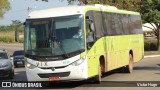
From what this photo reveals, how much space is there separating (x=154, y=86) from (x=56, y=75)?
3.56m

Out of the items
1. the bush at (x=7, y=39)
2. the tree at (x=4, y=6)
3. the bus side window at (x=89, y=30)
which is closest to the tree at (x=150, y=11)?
the bus side window at (x=89, y=30)

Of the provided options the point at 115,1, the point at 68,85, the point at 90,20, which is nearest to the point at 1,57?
the point at 68,85

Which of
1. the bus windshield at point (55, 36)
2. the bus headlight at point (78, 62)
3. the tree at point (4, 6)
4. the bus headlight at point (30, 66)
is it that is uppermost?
the tree at point (4, 6)

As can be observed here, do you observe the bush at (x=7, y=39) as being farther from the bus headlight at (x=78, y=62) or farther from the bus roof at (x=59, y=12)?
the bus headlight at (x=78, y=62)

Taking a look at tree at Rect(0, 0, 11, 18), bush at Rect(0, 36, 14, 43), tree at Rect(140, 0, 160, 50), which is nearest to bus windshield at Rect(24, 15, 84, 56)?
tree at Rect(140, 0, 160, 50)

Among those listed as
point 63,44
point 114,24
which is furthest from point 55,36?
point 114,24

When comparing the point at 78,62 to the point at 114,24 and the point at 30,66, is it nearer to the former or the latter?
the point at 30,66

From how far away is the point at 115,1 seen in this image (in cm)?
4750

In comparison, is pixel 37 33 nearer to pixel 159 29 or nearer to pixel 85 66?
pixel 85 66

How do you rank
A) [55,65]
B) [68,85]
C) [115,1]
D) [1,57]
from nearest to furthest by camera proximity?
1. [55,65]
2. [68,85]
3. [1,57]
4. [115,1]

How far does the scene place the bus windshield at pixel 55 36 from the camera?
15617 millimetres

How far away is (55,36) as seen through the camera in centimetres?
1579

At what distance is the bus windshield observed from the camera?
1562 centimetres

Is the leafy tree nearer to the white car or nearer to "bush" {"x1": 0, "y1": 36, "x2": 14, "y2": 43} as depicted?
the white car
